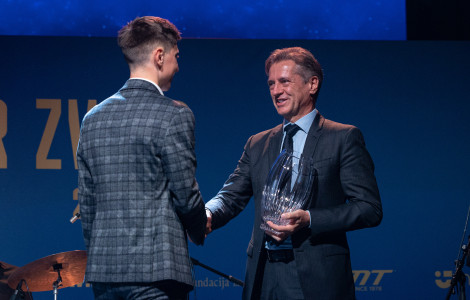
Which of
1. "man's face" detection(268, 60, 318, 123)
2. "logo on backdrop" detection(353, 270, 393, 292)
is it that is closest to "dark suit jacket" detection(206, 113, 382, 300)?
"man's face" detection(268, 60, 318, 123)

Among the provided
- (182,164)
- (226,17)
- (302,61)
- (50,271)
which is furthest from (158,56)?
(226,17)

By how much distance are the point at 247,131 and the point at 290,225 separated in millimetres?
2280

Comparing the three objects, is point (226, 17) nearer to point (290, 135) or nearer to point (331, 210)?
point (290, 135)

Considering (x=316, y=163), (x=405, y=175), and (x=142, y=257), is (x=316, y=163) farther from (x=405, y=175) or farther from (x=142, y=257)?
(x=405, y=175)

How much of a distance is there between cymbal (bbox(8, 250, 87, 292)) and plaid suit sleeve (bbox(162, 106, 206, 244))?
161 centimetres

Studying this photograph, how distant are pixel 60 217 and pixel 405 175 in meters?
2.62

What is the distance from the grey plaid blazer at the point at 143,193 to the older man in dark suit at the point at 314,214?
1.58 feet

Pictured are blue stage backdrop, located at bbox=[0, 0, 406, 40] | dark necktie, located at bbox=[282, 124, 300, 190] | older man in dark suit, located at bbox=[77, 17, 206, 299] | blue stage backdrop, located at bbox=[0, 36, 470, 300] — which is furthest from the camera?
blue stage backdrop, located at bbox=[0, 0, 406, 40]

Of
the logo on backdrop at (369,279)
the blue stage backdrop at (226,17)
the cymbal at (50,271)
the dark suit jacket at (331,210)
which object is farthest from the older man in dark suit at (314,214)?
the blue stage backdrop at (226,17)

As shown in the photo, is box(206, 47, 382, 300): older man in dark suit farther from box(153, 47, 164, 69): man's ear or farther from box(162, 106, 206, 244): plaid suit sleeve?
box(153, 47, 164, 69): man's ear

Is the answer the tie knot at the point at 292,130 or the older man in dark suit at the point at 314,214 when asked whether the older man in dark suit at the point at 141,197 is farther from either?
the tie knot at the point at 292,130

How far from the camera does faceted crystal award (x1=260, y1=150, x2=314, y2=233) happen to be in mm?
2102

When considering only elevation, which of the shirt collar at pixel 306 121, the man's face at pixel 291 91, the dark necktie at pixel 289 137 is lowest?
the dark necktie at pixel 289 137

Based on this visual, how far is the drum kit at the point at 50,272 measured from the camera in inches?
120
